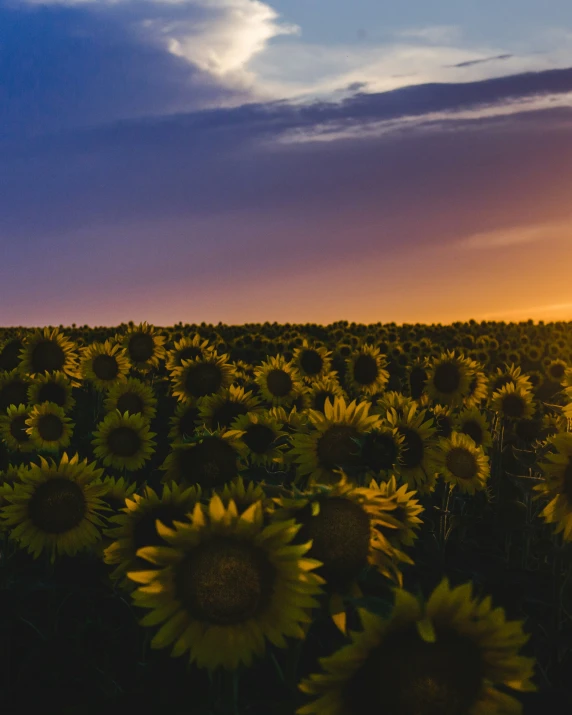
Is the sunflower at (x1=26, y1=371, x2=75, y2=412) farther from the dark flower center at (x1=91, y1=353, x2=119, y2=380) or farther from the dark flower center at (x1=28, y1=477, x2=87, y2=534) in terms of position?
the dark flower center at (x1=28, y1=477, x2=87, y2=534)

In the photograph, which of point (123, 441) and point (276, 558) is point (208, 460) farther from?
point (123, 441)

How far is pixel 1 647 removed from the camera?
6.00m

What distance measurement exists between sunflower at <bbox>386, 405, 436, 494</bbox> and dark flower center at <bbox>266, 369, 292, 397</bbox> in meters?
4.32

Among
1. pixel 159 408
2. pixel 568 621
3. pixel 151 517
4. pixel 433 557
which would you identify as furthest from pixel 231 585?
pixel 159 408

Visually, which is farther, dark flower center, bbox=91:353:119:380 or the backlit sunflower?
dark flower center, bbox=91:353:119:380

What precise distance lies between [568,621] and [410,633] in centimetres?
509

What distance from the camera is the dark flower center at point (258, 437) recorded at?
711 centimetres

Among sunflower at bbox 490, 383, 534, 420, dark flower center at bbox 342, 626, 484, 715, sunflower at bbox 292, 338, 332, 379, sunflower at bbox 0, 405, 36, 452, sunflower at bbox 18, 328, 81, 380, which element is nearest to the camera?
dark flower center at bbox 342, 626, 484, 715

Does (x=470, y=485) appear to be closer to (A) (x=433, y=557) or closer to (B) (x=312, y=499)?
(A) (x=433, y=557)

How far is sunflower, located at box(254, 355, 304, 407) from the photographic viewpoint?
459 inches

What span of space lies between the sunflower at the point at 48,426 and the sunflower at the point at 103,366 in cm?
308


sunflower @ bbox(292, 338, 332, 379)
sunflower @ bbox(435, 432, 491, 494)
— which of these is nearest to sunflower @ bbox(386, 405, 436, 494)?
sunflower @ bbox(435, 432, 491, 494)

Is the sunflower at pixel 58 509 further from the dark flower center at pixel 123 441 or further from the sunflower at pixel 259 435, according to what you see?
the dark flower center at pixel 123 441

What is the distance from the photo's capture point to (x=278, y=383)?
11.8 m
